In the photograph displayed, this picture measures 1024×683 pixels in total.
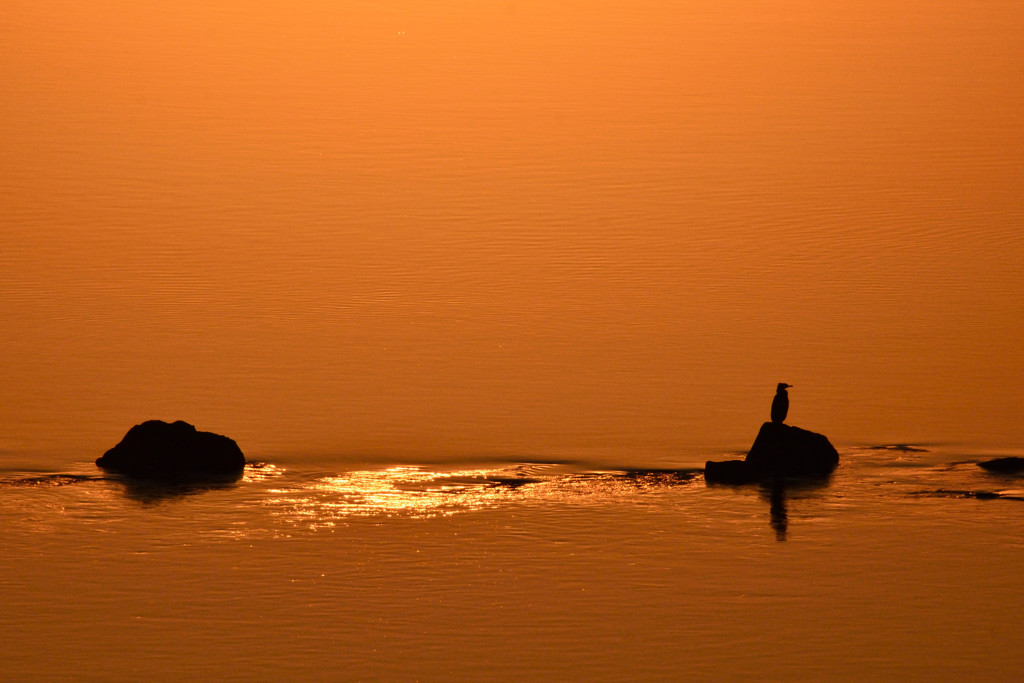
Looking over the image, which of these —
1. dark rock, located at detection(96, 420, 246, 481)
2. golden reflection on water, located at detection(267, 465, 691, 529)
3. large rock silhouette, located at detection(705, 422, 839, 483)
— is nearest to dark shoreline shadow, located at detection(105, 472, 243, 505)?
dark rock, located at detection(96, 420, 246, 481)

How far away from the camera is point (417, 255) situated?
43250 mm

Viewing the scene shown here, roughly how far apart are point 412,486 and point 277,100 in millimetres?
29567

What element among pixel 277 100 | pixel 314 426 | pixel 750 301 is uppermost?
pixel 277 100

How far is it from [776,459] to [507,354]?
859cm

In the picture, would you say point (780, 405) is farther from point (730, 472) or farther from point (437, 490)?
point (437, 490)

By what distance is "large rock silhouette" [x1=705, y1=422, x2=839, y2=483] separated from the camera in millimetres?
29203

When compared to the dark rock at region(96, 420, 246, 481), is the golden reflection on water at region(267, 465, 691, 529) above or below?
below

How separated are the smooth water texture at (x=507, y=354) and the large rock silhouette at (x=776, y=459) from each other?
540 millimetres

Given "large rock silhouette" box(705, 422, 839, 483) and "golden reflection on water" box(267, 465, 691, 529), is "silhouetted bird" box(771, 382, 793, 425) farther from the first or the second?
"golden reflection on water" box(267, 465, 691, 529)

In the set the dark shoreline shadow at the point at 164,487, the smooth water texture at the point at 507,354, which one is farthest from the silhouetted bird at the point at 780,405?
the dark shoreline shadow at the point at 164,487

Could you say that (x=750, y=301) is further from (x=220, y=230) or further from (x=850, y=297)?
(x=220, y=230)

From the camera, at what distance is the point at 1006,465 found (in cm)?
2970

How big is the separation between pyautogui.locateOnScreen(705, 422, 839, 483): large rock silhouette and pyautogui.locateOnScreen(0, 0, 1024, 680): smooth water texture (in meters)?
0.54

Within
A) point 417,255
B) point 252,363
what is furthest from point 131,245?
point 252,363
